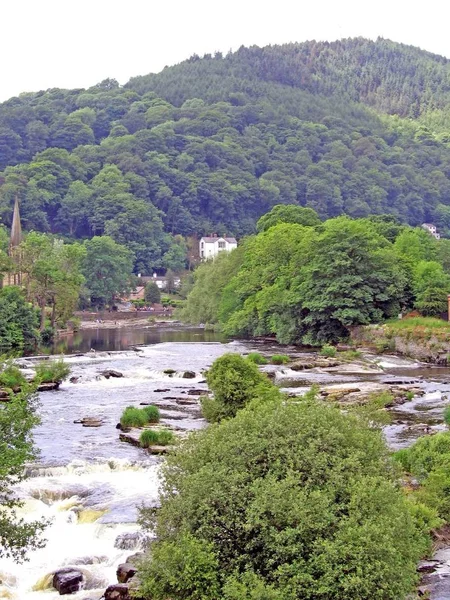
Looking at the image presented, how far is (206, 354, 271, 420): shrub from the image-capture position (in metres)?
33.9

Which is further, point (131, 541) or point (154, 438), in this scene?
point (154, 438)

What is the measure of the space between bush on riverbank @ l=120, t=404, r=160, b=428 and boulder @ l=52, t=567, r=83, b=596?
51.7ft

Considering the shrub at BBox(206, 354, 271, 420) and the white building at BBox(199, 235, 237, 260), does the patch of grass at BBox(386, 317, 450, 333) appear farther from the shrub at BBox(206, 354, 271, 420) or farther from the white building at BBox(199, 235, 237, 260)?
the white building at BBox(199, 235, 237, 260)

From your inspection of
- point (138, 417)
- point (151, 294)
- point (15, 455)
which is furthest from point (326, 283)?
point (151, 294)

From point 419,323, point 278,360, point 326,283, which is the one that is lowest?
point 278,360

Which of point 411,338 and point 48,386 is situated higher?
point 411,338

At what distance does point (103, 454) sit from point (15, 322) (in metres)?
47.3

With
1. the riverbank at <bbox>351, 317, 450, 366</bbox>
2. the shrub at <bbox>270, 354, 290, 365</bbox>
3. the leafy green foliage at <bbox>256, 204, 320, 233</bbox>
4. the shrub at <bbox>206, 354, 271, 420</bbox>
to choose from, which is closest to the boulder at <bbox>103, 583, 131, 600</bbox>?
the shrub at <bbox>206, 354, 271, 420</bbox>

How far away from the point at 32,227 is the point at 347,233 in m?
109

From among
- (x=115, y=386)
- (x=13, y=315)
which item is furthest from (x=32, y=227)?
(x=115, y=386)

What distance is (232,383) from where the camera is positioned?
112ft

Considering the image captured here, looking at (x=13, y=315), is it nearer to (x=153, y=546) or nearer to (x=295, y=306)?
(x=295, y=306)

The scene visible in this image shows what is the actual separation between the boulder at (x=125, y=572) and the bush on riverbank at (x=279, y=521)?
147 centimetres

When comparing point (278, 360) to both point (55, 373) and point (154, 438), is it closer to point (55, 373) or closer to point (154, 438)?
point (55, 373)
